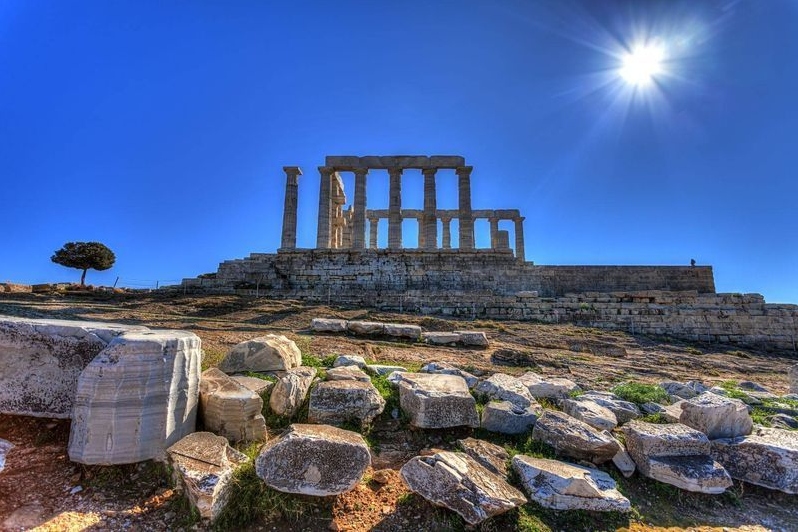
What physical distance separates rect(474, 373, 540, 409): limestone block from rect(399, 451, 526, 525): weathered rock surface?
5.41ft

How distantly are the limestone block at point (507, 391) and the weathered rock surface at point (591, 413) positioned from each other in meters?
0.42

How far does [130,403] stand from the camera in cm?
337

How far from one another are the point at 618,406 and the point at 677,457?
4.14 feet

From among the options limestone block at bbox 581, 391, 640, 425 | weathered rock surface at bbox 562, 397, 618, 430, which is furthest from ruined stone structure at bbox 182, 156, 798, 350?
weathered rock surface at bbox 562, 397, 618, 430

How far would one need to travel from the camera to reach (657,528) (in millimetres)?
3252

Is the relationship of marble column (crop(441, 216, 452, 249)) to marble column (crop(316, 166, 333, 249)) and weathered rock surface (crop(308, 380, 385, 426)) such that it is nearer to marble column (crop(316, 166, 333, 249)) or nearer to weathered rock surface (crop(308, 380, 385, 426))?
marble column (crop(316, 166, 333, 249))

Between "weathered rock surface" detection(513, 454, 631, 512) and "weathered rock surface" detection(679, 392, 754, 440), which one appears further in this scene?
"weathered rock surface" detection(679, 392, 754, 440)

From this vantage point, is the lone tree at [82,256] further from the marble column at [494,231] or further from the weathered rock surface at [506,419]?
the weathered rock surface at [506,419]

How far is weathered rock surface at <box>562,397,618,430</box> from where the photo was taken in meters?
4.51

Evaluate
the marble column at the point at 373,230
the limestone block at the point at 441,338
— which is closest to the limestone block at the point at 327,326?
the limestone block at the point at 441,338

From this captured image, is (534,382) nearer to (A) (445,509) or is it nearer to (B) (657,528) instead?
(B) (657,528)

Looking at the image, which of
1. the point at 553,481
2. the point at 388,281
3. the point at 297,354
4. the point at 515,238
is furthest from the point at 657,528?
the point at 515,238

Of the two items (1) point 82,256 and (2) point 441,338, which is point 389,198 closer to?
(2) point 441,338

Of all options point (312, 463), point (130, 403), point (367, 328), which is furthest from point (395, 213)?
point (312, 463)
